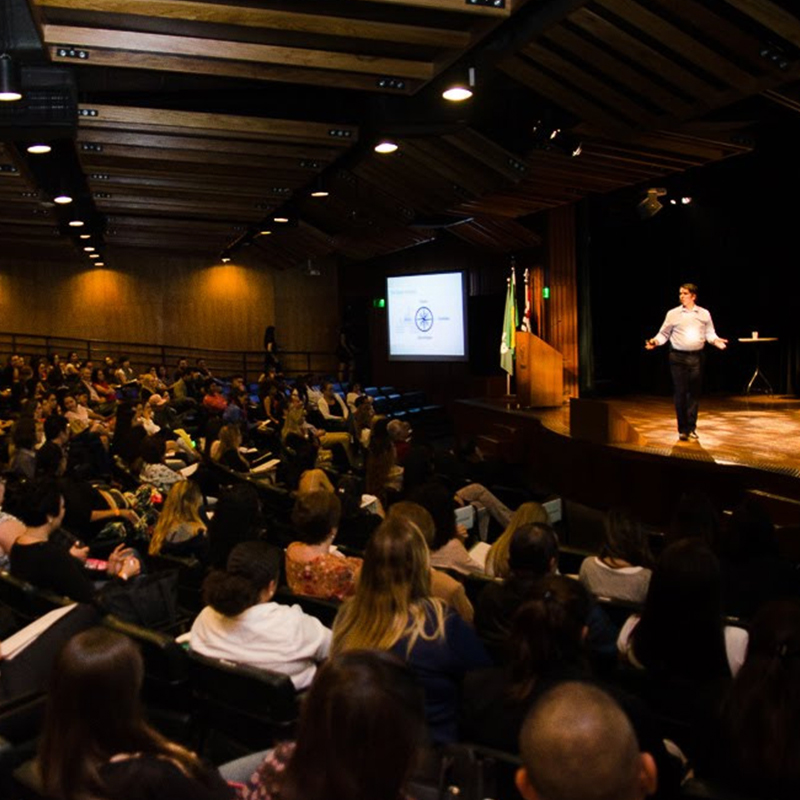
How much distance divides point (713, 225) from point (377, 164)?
547 centimetres

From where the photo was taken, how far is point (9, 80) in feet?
17.7

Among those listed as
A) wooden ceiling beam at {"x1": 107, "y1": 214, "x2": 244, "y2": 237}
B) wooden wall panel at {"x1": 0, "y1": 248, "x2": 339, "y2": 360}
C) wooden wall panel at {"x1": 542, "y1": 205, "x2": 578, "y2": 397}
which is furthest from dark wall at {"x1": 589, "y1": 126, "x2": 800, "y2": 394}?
wooden wall panel at {"x1": 0, "y1": 248, "x2": 339, "y2": 360}

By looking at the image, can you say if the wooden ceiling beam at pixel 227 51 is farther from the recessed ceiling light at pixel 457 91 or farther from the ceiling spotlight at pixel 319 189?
the ceiling spotlight at pixel 319 189

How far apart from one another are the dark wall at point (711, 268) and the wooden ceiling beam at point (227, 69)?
6.16 meters

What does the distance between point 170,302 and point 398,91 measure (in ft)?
53.5

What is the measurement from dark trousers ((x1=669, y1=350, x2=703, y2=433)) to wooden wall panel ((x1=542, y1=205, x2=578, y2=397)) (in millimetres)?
3536

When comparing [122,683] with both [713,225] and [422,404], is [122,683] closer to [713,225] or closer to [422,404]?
[713,225]

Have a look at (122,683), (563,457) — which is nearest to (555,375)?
(563,457)

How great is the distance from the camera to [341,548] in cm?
476

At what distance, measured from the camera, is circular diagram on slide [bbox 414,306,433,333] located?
58.0 feet

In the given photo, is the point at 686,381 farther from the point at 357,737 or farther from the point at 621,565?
the point at 357,737

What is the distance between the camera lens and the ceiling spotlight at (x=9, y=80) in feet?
17.5

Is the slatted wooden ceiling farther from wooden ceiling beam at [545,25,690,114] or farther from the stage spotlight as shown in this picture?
the stage spotlight

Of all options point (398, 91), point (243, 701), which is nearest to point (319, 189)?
point (398, 91)
